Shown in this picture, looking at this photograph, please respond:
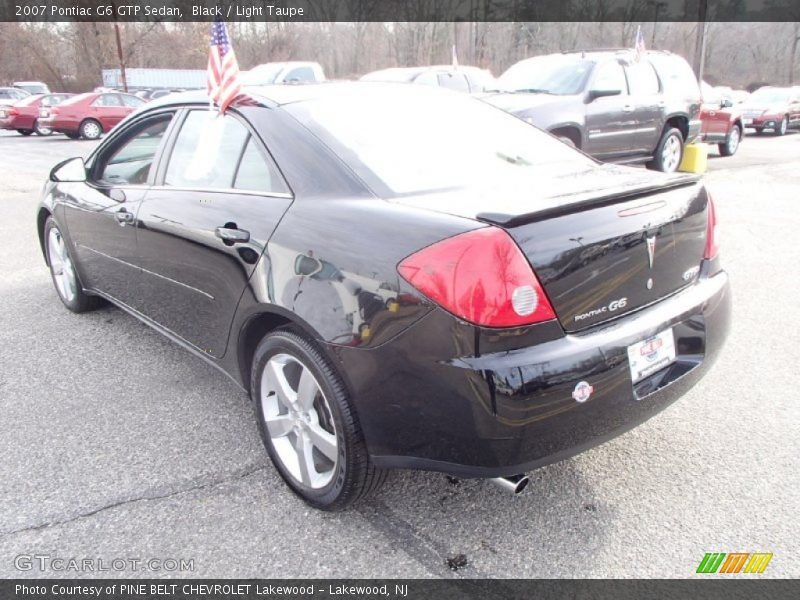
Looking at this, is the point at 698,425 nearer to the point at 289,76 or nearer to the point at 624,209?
the point at 624,209

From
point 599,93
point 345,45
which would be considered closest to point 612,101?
point 599,93

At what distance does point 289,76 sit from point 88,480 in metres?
14.0

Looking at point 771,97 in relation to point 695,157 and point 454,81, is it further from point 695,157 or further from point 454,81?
point 695,157

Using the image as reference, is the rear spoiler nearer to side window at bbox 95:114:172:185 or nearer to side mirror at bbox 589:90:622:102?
side window at bbox 95:114:172:185

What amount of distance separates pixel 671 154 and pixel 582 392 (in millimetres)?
9472

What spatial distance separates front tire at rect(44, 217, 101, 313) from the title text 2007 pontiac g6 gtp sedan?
1.60m

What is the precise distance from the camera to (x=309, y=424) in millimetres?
2363

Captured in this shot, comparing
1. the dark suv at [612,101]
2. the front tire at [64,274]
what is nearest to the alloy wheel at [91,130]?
the dark suv at [612,101]

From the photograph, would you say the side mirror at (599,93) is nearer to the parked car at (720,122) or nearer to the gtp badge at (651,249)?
the parked car at (720,122)

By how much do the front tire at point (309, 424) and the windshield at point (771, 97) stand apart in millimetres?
25665

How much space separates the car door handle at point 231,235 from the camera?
2512 mm

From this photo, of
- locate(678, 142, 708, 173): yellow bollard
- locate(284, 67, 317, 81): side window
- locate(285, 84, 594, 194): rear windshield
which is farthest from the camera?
locate(284, 67, 317, 81): side window

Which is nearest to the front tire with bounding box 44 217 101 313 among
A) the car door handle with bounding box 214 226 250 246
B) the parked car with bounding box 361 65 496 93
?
the car door handle with bounding box 214 226 250 246

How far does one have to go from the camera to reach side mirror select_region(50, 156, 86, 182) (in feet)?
12.8
